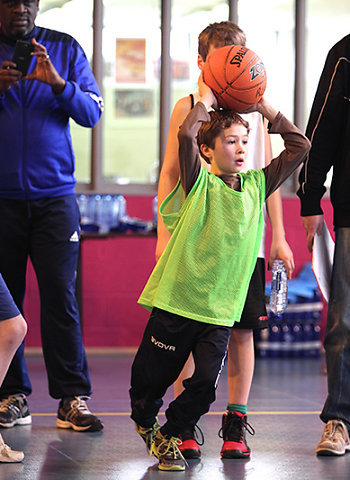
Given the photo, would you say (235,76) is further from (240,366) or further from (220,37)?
(240,366)

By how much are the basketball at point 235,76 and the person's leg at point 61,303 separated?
3.17 feet

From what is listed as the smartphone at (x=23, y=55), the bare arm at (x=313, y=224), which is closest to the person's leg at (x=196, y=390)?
the bare arm at (x=313, y=224)

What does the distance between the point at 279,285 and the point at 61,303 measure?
34.4 inches

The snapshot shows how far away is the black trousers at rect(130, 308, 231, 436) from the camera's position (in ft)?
8.68

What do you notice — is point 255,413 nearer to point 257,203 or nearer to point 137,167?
point 257,203

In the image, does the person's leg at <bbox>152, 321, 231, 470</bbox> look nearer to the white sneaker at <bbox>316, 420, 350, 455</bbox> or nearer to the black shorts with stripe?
the black shorts with stripe

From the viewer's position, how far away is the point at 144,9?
6.54m

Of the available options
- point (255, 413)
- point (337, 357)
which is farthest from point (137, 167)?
point (337, 357)

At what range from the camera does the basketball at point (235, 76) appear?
2.71 metres

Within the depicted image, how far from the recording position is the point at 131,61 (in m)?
6.56

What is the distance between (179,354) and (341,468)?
0.65 meters

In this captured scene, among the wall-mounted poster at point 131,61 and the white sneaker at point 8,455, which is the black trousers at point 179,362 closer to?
the white sneaker at point 8,455

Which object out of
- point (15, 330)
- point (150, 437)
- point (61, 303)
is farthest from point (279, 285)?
point (15, 330)

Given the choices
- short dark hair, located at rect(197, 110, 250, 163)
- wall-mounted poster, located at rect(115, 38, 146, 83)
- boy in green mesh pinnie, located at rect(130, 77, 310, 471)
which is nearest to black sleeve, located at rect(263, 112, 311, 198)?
boy in green mesh pinnie, located at rect(130, 77, 310, 471)
